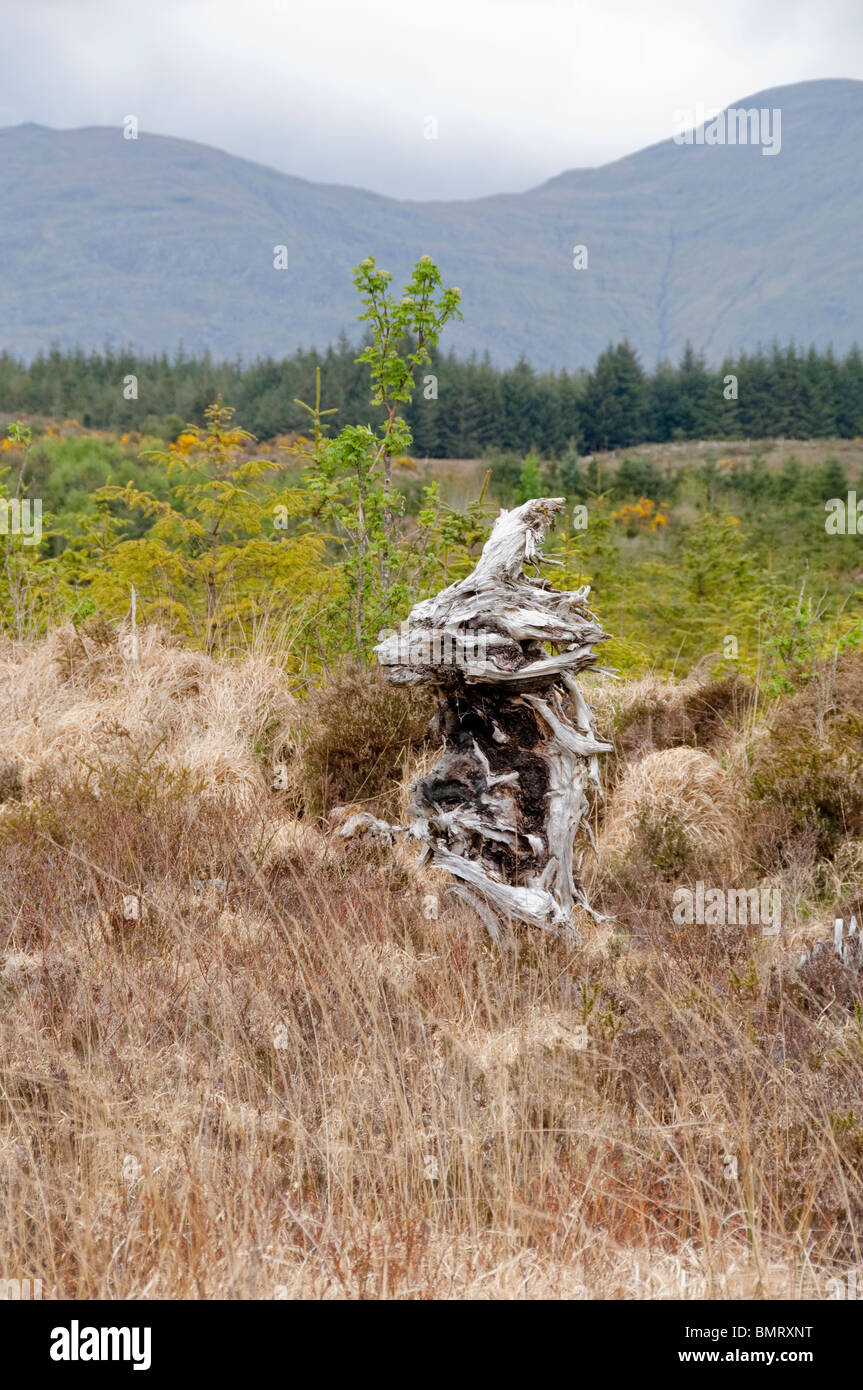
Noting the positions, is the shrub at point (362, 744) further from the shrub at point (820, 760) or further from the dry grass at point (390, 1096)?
the shrub at point (820, 760)

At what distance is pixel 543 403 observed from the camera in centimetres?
5184

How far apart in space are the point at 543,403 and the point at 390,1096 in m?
51.5

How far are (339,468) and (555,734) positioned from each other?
12.7ft

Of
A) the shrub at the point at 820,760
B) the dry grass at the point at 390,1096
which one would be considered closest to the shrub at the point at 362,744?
the dry grass at the point at 390,1096

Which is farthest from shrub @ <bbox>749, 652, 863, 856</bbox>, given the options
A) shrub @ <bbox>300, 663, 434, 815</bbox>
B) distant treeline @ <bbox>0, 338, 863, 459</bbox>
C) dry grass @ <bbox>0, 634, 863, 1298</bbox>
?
distant treeline @ <bbox>0, 338, 863, 459</bbox>

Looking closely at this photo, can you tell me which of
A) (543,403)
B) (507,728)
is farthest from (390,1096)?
(543,403)

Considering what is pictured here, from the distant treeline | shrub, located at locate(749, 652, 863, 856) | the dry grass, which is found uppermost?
the distant treeline

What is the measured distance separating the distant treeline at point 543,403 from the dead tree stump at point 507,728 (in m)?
43.0

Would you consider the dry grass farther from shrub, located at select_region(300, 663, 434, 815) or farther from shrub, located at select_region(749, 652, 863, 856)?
shrub, located at select_region(749, 652, 863, 856)

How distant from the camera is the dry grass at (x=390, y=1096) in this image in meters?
2.59

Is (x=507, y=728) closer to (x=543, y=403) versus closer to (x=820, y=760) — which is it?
(x=820, y=760)

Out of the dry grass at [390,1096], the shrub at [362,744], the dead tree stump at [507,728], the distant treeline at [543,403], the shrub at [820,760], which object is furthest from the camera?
the distant treeline at [543,403]

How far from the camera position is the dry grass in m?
2.59

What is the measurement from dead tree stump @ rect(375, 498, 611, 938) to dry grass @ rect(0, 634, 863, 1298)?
29cm
